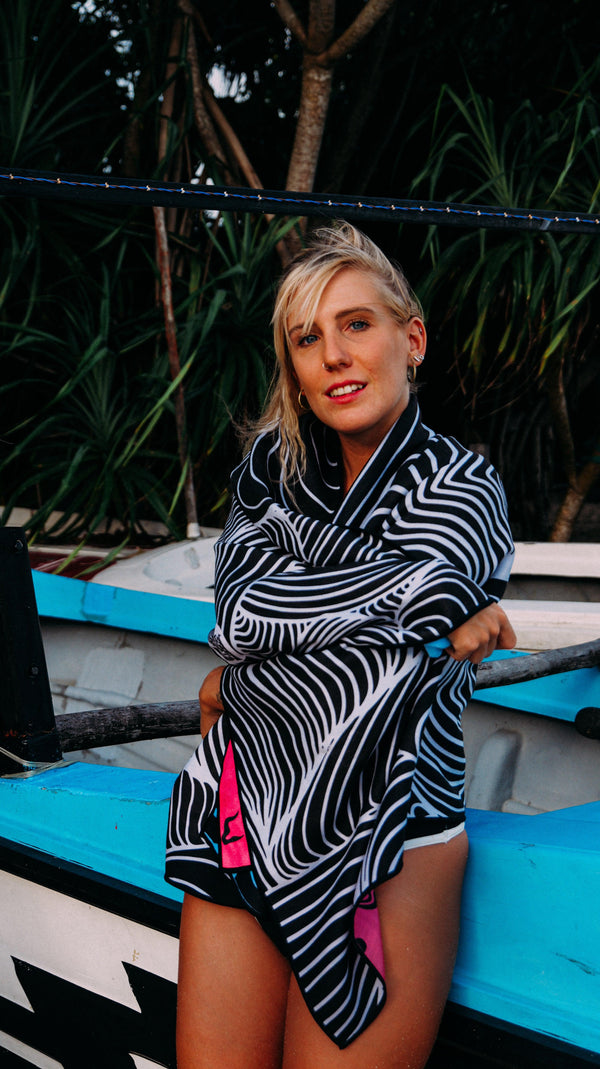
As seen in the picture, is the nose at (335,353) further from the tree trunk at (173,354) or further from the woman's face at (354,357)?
the tree trunk at (173,354)

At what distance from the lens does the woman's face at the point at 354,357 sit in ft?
3.06

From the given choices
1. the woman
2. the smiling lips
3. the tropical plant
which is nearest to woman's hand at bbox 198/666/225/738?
the woman

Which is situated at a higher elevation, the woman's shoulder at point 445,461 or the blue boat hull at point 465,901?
the woman's shoulder at point 445,461

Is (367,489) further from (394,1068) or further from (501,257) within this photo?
(501,257)

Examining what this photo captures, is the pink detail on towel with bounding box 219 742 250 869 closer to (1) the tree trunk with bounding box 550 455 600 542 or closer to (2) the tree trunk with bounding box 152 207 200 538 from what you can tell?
(2) the tree trunk with bounding box 152 207 200 538

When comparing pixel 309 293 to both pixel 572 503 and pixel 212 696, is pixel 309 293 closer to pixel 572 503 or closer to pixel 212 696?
pixel 212 696

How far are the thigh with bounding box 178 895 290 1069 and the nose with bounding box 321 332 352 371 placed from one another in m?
0.56

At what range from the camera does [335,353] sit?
3.03ft

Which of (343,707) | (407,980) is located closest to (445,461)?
(343,707)

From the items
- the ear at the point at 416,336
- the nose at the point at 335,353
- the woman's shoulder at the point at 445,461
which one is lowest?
the woman's shoulder at the point at 445,461

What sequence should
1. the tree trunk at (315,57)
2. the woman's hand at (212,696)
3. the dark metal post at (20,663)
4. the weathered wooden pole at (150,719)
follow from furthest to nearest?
1. the tree trunk at (315,57)
2. the weathered wooden pole at (150,719)
3. the dark metal post at (20,663)
4. the woman's hand at (212,696)

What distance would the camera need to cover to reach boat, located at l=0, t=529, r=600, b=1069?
2.83 ft

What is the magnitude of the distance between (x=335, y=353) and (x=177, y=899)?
71 cm

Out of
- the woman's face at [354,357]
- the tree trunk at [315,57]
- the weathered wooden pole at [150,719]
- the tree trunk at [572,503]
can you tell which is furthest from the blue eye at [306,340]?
the tree trunk at [572,503]
